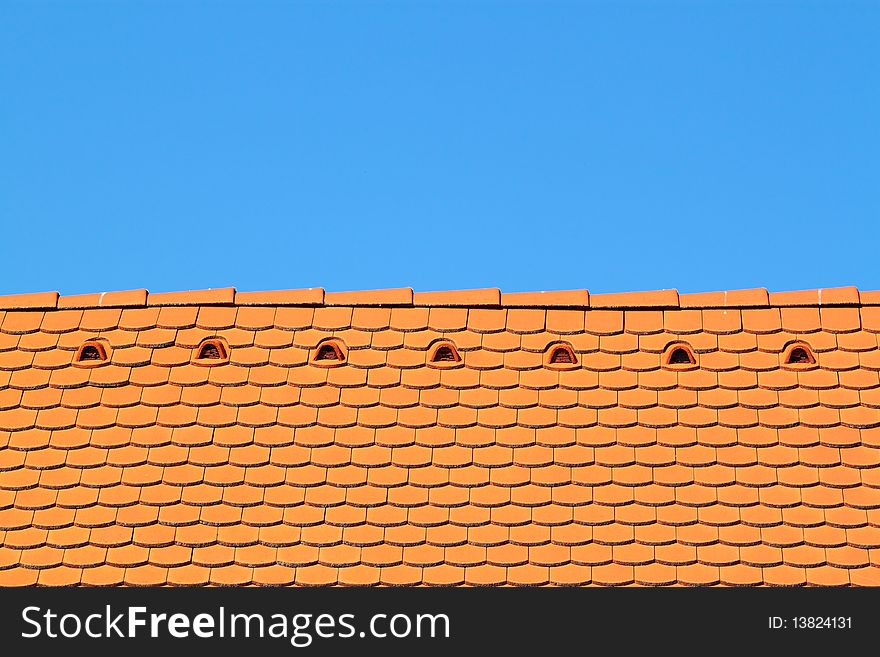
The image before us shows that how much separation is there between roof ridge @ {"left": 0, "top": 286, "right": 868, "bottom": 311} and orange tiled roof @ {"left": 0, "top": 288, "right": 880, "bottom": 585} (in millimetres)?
23

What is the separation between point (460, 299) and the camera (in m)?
12.9

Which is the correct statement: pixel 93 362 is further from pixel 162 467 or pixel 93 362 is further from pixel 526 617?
pixel 526 617

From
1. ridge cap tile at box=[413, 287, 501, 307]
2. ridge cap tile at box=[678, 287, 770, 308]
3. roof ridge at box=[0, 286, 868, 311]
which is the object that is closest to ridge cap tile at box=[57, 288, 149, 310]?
roof ridge at box=[0, 286, 868, 311]

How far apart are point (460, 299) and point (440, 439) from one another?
1.51 m

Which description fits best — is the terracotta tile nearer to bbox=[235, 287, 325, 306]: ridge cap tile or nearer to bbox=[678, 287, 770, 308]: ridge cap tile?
bbox=[235, 287, 325, 306]: ridge cap tile

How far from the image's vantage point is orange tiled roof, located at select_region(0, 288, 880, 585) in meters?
11.1

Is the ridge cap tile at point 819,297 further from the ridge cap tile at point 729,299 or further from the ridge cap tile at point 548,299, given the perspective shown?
the ridge cap tile at point 548,299

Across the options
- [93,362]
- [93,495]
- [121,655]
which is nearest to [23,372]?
[93,362]

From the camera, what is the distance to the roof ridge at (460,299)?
1250 centimetres

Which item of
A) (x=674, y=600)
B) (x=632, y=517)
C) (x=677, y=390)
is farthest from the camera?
(x=677, y=390)

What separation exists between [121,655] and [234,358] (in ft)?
9.79

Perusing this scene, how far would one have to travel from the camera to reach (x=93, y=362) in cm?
1263

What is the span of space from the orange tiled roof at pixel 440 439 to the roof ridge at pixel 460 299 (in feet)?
0.08

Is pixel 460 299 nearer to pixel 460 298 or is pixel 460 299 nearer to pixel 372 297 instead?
pixel 460 298
